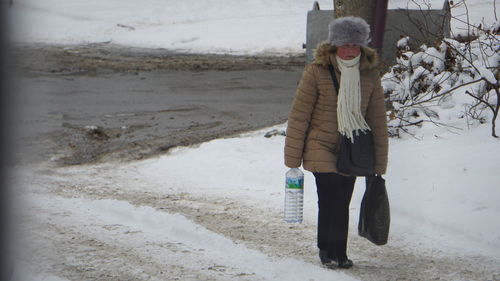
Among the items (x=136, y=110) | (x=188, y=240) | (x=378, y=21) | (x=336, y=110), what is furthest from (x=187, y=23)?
(x=336, y=110)

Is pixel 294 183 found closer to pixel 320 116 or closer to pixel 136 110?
pixel 320 116

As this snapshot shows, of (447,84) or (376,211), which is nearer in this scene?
(376,211)

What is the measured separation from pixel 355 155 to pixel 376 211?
463mm

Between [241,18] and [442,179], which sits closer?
[442,179]

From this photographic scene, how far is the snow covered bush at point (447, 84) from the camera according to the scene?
850 centimetres

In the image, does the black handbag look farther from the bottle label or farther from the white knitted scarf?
the bottle label

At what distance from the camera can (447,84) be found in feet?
30.1

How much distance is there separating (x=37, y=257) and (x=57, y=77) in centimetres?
1123

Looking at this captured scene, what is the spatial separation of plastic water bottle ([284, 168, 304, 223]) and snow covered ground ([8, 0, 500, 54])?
1791 centimetres

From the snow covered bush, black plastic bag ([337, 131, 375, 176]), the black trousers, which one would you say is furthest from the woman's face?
the snow covered bush

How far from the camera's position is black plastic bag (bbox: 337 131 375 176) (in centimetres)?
524

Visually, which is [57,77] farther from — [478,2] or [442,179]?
[478,2]

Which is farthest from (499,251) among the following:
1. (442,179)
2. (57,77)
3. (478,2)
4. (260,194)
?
(478,2)

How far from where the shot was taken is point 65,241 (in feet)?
19.7
